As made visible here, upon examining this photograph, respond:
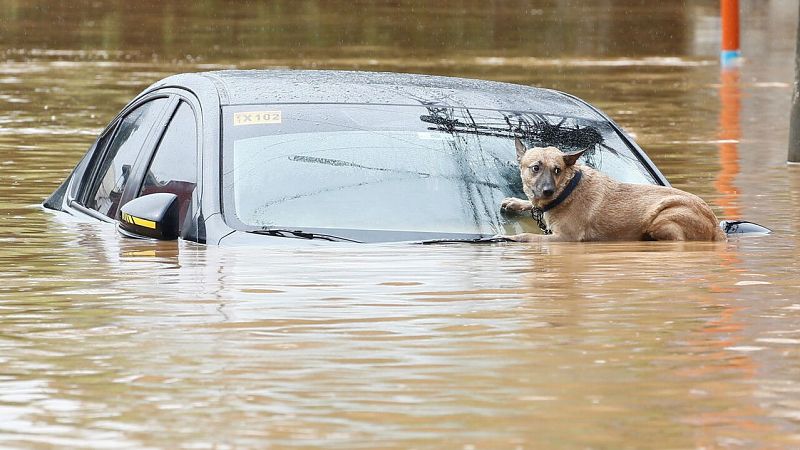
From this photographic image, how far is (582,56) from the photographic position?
116ft

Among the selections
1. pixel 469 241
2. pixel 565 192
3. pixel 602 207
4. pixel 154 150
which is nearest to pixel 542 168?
pixel 565 192

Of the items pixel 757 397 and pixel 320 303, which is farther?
pixel 320 303

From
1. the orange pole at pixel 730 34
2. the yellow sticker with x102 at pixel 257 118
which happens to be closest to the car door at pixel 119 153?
the yellow sticker with x102 at pixel 257 118

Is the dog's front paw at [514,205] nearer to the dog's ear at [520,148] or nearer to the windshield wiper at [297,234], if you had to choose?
the dog's ear at [520,148]

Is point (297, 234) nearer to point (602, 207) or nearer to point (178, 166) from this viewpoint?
point (178, 166)

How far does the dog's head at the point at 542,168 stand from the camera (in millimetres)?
8484

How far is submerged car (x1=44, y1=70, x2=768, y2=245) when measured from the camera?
823 cm

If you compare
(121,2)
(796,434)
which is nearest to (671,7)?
(121,2)

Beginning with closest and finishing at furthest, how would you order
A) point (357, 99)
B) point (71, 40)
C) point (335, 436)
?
point (335, 436) → point (357, 99) → point (71, 40)

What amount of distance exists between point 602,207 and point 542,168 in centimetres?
36

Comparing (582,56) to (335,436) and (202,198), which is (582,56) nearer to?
(202,198)

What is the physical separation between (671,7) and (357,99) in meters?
49.6

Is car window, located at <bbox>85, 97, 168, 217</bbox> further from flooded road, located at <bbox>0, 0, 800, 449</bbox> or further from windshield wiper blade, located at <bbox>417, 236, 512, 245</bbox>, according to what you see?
windshield wiper blade, located at <bbox>417, 236, 512, 245</bbox>

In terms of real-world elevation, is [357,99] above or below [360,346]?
above
